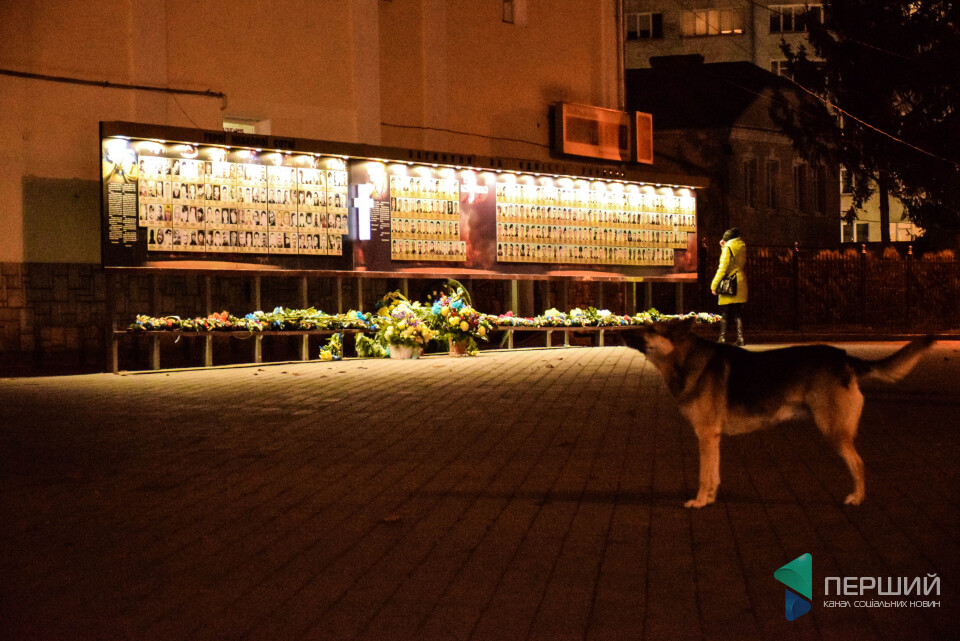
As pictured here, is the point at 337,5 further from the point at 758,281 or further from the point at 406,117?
the point at 758,281

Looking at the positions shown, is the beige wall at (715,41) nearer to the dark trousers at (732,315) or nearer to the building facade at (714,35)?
the building facade at (714,35)

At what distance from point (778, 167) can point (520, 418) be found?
4053cm

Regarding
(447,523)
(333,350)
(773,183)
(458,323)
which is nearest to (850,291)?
(458,323)

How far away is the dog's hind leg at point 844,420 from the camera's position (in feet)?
22.1

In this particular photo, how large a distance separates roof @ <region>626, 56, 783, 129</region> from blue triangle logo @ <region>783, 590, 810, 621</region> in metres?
42.7

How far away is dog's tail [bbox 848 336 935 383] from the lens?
6.67m

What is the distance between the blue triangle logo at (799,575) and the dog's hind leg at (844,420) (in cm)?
168

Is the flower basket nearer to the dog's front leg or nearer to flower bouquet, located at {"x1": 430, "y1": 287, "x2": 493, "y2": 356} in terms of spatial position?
flower bouquet, located at {"x1": 430, "y1": 287, "x2": 493, "y2": 356}

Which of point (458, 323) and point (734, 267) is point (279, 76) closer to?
point (458, 323)

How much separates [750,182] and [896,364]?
42.1 metres

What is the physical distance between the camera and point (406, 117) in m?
23.9

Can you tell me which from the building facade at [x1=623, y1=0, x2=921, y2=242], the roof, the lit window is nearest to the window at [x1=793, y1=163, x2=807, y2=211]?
the roof

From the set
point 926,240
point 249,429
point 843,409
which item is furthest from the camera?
point 926,240

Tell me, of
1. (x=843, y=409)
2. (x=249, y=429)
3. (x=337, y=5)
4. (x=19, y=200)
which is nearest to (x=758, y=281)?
(x=337, y=5)
